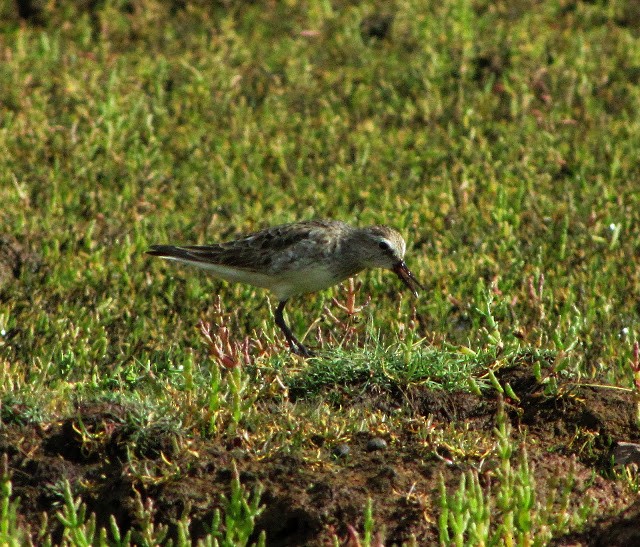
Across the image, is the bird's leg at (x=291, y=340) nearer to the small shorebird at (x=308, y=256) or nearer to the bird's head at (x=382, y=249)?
the small shorebird at (x=308, y=256)

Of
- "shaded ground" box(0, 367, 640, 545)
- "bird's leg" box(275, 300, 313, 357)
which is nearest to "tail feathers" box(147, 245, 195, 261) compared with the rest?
"bird's leg" box(275, 300, 313, 357)

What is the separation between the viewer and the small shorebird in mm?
7605

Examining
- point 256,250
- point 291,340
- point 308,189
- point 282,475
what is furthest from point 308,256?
point 308,189

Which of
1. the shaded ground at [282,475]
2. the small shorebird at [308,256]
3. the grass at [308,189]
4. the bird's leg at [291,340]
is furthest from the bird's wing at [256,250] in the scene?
the shaded ground at [282,475]

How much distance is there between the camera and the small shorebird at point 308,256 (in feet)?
25.0

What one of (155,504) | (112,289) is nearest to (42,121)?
(112,289)

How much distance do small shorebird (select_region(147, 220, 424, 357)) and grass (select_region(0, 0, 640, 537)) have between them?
0.36 m

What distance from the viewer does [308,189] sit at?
10.7m

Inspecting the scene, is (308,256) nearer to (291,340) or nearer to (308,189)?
(291,340)

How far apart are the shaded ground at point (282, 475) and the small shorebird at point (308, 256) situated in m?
1.95

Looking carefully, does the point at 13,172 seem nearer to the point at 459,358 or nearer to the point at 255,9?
the point at 255,9

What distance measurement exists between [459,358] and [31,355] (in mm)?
2928

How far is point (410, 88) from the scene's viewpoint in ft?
40.5

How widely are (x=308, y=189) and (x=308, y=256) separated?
314 centimetres
